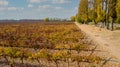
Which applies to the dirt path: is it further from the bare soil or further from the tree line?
the tree line

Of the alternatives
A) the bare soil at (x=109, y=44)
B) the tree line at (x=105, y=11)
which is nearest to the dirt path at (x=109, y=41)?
the bare soil at (x=109, y=44)

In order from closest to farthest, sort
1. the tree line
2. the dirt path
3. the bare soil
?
the bare soil < the dirt path < the tree line

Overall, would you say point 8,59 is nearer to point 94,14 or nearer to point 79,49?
point 79,49

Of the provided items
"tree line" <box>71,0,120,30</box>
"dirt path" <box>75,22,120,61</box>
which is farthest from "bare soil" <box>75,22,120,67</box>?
"tree line" <box>71,0,120,30</box>

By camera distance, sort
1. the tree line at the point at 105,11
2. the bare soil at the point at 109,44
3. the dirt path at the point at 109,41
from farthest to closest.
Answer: the tree line at the point at 105,11, the dirt path at the point at 109,41, the bare soil at the point at 109,44

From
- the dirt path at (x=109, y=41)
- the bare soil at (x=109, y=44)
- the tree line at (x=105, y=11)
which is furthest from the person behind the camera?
the tree line at (x=105, y=11)

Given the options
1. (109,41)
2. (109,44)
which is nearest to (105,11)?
(109,41)

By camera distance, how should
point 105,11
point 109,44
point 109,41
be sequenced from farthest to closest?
1. point 105,11
2. point 109,41
3. point 109,44

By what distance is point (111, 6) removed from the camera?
172 ft

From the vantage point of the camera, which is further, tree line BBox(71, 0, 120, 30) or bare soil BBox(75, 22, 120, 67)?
tree line BBox(71, 0, 120, 30)

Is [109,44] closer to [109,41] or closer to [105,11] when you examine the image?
[109,41]

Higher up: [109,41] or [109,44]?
[109,44]

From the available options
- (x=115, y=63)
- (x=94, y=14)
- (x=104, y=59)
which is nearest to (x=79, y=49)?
(x=104, y=59)

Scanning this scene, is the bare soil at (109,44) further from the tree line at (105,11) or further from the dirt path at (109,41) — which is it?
the tree line at (105,11)
